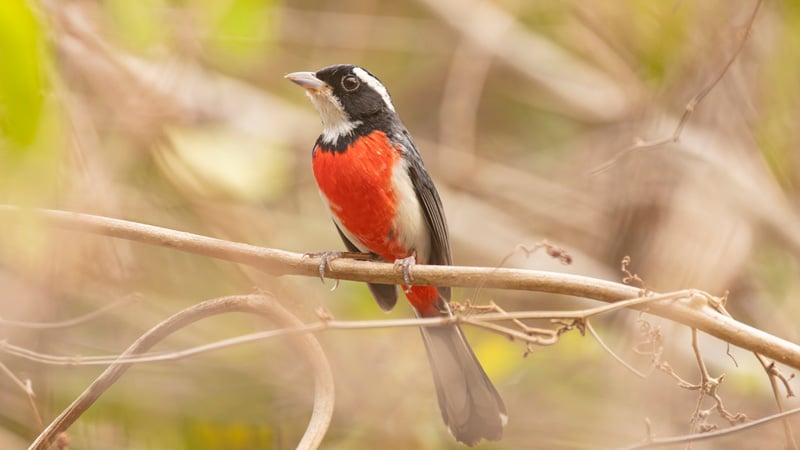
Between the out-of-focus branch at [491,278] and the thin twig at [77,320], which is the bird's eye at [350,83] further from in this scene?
the thin twig at [77,320]

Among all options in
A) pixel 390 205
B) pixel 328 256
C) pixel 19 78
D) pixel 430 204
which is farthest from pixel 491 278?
pixel 430 204

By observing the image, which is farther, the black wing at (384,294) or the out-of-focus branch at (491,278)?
the black wing at (384,294)

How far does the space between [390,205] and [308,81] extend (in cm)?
64

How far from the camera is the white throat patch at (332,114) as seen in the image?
4.09 m

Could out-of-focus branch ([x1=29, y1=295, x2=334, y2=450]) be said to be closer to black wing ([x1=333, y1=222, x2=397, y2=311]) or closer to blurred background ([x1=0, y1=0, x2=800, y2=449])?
blurred background ([x1=0, y1=0, x2=800, y2=449])

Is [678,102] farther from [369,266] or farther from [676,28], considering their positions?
[369,266]

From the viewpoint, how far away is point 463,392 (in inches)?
149

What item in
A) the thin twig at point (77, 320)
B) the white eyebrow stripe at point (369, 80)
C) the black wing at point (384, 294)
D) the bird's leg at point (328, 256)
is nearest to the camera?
the thin twig at point (77, 320)

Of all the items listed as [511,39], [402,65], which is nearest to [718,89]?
[511,39]

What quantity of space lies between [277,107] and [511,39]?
1.74m

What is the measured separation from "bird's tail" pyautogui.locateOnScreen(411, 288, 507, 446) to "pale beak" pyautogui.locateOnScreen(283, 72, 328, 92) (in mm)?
1136

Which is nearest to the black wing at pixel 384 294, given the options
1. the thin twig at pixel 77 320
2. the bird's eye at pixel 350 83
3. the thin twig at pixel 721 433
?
the bird's eye at pixel 350 83

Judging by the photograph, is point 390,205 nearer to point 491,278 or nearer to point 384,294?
point 384,294

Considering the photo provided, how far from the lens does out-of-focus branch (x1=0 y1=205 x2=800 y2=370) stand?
2.35m
